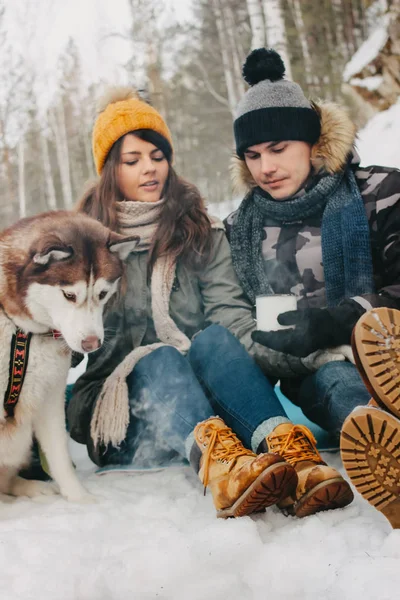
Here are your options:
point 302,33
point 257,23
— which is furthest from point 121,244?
point 302,33

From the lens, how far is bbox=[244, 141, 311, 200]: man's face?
224cm

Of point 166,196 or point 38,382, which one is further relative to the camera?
point 166,196

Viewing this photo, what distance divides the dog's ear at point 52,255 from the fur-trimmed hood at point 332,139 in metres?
1.12

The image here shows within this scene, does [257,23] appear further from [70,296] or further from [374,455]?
[374,455]

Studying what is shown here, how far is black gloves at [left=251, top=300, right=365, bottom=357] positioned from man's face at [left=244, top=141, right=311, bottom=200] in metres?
0.65

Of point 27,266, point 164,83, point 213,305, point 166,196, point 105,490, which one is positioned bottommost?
point 105,490

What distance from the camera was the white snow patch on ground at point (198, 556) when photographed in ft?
3.80

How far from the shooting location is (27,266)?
1796mm

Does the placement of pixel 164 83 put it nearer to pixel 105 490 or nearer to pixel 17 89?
pixel 17 89

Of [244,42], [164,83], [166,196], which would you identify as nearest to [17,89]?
[164,83]

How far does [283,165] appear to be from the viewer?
224 cm

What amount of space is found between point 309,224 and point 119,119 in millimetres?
951

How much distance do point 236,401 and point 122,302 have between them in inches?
30.6

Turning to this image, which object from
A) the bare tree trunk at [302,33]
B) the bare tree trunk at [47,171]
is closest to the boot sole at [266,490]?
the bare tree trunk at [302,33]
